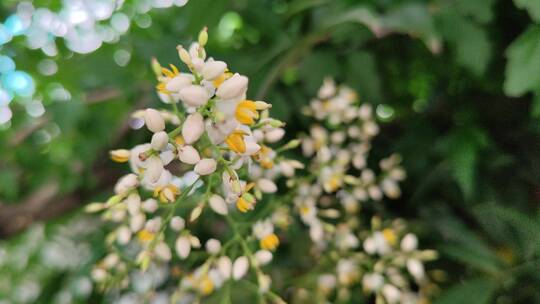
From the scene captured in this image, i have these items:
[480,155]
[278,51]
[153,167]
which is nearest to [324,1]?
[278,51]

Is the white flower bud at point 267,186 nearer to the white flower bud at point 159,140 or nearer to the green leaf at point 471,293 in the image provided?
the white flower bud at point 159,140

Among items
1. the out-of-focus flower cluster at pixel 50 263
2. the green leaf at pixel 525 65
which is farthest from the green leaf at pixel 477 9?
the out-of-focus flower cluster at pixel 50 263

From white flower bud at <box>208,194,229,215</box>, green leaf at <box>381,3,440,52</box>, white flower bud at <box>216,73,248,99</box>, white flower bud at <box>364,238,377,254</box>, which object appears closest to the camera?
white flower bud at <box>216,73,248,99</box>

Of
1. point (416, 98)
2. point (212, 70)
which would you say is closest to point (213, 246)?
point (212, 70)

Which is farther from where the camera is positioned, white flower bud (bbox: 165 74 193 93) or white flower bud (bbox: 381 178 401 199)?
white flower bud (bbox: 381 178 401 199)

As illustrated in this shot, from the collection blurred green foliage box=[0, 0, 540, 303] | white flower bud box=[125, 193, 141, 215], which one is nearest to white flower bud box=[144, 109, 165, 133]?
white flower bud box=[125, 193, 141, 215]

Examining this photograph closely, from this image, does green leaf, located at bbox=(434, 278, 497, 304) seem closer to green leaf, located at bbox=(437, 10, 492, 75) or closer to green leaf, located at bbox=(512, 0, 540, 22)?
green leaf, located at bbox=(437, 10, 492, 75)
